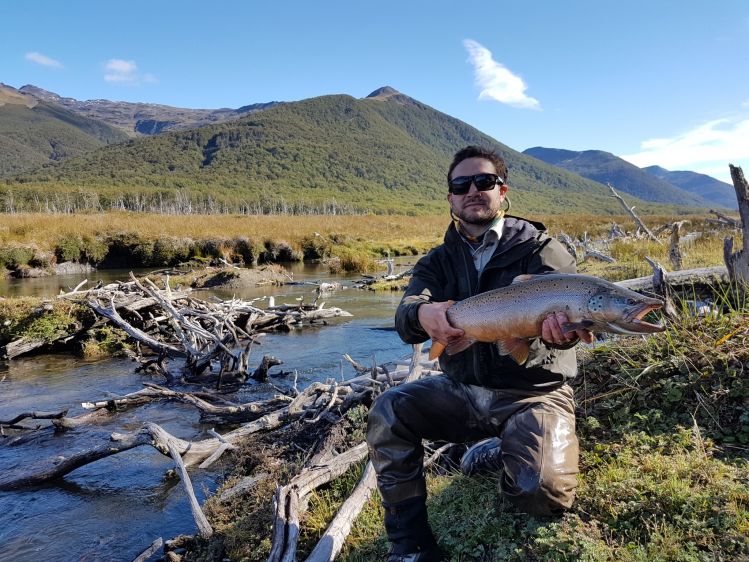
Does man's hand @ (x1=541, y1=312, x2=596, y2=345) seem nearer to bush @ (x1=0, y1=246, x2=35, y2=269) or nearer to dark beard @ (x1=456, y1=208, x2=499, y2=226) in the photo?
dark beard @ (x1=456, y1=208, x2=499, y2=226)

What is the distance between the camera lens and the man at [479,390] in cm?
328

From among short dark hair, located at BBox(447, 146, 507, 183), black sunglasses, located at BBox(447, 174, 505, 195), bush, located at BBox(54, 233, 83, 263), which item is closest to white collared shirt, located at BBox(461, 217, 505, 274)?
black sunglasses, located at BBox(447, 174, 505, 195)

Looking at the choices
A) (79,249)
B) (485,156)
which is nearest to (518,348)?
(485,156)

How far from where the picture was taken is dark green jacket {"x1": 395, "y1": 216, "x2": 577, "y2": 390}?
3531 mm

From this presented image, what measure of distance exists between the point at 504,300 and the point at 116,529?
481 centimetres

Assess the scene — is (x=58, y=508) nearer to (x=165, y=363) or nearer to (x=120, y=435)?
(x=120, y=435)

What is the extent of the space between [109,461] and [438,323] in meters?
5.77

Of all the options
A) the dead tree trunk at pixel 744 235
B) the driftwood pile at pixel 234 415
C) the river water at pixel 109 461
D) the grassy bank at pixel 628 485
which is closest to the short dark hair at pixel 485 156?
the grassy bank at pixel 628 485

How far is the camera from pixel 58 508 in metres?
→ 5.69

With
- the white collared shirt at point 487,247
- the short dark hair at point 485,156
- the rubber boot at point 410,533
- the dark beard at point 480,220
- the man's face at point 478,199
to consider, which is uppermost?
the short dark hair at point 485,156

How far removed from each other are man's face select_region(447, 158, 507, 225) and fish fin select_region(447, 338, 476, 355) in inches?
41.1

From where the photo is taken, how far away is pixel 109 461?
6824 millimetres

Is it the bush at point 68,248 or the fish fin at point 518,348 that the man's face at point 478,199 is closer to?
the fish fin at point 518,348

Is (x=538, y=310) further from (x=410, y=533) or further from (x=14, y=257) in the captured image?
(x=14, y=257)
